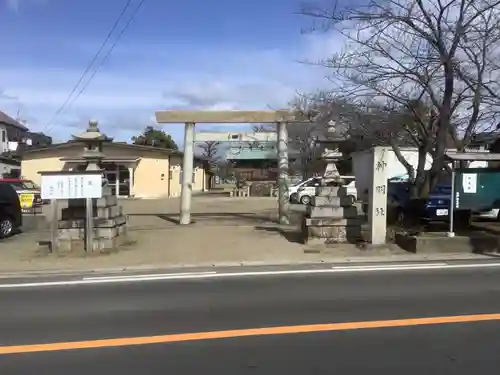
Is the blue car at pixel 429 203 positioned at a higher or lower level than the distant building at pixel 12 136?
lower

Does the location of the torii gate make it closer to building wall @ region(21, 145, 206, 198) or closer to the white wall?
the white wall

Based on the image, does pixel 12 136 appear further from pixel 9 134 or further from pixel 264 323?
pixel 264 323

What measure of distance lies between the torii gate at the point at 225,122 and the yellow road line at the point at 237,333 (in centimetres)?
1272

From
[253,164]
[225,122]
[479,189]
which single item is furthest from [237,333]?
[253,164]

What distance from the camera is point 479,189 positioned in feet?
43.6

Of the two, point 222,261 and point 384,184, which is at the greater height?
point 384,184

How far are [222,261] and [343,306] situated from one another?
4.82m

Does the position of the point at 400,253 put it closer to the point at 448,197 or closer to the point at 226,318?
the point at 448,197

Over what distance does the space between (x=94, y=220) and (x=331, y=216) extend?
5.70 meters

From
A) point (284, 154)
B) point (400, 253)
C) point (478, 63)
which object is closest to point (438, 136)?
point (478, 63)

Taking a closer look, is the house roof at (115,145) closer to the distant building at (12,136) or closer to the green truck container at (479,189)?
the distant building at (12,136)

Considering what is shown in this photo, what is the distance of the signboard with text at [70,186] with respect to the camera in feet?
40.3

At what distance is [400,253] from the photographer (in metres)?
12.5

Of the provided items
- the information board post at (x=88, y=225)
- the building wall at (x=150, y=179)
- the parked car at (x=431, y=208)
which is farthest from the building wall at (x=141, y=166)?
the information board post at (x=88, y=225)
